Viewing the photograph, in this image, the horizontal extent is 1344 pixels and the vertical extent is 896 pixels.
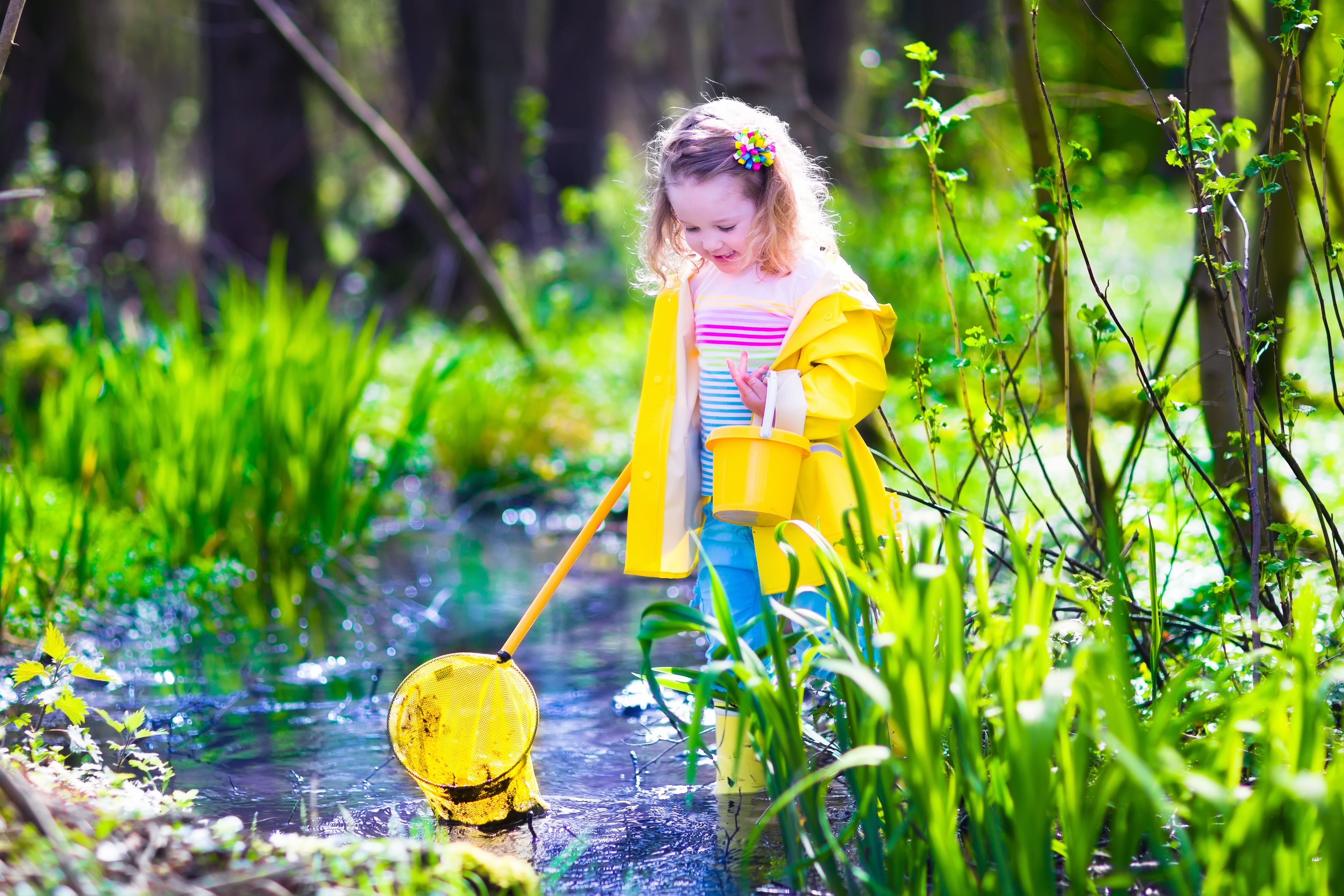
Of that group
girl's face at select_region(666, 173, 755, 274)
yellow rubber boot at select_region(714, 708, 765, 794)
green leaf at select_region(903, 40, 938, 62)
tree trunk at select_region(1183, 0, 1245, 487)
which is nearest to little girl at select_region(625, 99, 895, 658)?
girl's face at select_region(666, 173, 755, 274)

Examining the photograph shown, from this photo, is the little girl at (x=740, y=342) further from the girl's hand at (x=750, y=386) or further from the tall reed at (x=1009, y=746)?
the tall reed at (x=1009, y=746)

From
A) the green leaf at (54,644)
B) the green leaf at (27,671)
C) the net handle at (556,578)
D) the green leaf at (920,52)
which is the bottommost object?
the green leaf at (27,671)

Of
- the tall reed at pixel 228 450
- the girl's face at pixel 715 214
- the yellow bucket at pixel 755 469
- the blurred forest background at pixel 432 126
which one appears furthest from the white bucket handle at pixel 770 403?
the tall reed at pixel 228 450

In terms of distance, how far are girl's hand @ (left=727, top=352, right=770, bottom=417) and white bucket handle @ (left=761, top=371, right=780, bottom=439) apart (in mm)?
11

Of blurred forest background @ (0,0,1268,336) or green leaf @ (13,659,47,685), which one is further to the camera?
blurred forest background @ (0,0,1268,336)

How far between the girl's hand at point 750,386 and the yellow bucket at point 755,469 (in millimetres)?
131

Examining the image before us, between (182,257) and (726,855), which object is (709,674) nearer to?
(726,855)

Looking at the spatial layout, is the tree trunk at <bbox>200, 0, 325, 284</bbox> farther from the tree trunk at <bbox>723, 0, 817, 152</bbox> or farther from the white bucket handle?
the white bucket handle

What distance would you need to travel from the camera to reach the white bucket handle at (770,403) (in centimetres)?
209

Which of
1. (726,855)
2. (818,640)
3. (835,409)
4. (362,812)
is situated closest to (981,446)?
(835,409)

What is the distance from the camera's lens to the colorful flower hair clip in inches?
89.0

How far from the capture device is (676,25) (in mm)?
19547

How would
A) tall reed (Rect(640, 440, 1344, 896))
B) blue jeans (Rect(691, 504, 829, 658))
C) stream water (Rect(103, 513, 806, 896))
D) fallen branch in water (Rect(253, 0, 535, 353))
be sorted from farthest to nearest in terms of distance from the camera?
1. fallen branch in water (Rect(253, 0, 535, 353))
2. blue jeans (Rect(691, 504, 829, 658))
3. stream water (Rect(103, 513, 806, 896))
4. tall reed (Rect(640, 440, 1344, 896))

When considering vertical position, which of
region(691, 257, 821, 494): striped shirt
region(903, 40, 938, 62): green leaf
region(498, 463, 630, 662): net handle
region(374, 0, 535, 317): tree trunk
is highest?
region(374, 0, 535, 317): tree trunk
